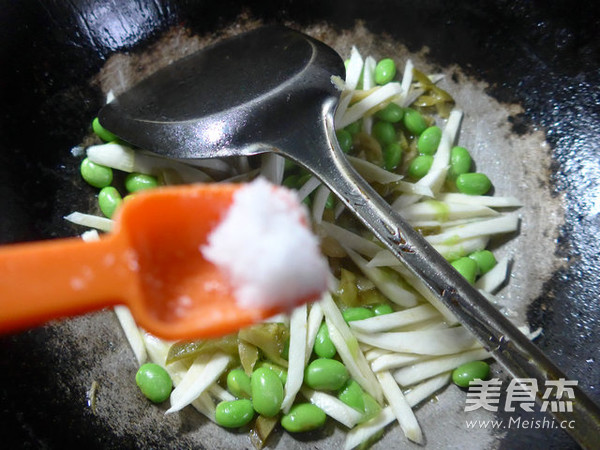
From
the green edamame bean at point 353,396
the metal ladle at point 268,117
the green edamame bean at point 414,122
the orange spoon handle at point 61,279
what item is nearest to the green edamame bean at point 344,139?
the metal ladle at point 268,117

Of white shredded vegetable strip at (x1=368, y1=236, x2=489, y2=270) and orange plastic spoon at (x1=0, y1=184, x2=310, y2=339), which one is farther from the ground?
orange plastic spoon at (x1=0, y1=184, x2=310, y2=339)

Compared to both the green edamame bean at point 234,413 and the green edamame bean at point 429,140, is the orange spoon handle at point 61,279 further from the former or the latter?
the green edamame bean at point 429,140

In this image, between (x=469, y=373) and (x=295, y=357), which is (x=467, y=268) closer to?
(x=469, y=373)

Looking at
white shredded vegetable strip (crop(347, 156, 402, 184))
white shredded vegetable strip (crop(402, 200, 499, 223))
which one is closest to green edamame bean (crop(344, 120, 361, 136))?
white shredded vegetable strip (crop(347, 156, 402, 184))

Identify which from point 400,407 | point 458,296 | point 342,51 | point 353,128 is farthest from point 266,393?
point 342,51

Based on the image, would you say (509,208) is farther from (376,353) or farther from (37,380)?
(37,380)

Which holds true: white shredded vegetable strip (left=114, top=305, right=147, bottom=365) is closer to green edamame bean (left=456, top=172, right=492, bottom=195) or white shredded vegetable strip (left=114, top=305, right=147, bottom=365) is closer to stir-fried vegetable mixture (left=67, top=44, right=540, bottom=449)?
stir-fried vegetable mixture (left=67, top=44, right=540, bottom=449)
